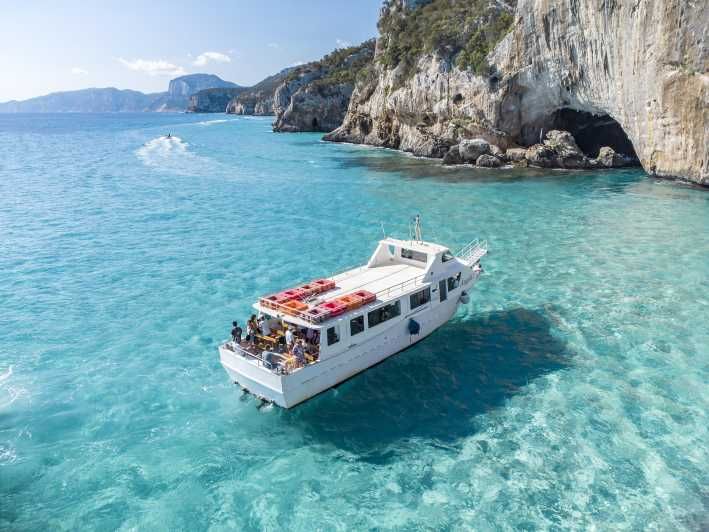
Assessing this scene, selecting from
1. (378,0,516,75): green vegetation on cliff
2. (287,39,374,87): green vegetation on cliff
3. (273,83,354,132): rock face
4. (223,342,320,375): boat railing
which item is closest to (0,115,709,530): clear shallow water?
(223,342,320,375): boat railing

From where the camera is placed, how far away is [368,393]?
1572 centimetres

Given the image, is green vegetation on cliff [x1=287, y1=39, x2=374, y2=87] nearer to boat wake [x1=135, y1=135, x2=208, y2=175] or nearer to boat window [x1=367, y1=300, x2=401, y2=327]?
boat wake [x1=135, y1=135, x2=208, y2=175]

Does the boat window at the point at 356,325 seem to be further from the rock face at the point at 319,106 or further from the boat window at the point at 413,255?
the rock face at the point at 319,106

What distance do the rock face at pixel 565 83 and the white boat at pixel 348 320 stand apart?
31375mm

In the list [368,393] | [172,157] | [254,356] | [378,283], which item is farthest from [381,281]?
[172,157]

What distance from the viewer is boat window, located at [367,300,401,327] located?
629 inches

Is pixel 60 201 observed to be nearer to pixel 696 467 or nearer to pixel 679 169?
pixel 696 467

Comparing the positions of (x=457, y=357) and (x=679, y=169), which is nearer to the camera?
(x=457, y=357)

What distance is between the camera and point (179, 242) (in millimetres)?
31828

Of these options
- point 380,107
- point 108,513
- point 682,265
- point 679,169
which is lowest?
point 108,513

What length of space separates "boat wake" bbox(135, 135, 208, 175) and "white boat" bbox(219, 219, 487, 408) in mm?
47211

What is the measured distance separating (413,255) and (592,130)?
51.6m

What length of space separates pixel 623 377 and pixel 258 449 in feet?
37.5

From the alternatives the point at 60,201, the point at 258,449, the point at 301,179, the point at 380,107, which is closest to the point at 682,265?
the point at 258,449
